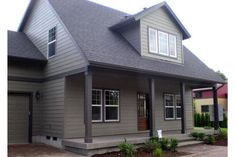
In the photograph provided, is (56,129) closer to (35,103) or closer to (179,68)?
(35,103)

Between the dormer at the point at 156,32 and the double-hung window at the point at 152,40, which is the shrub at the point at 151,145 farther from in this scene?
the double-hung window at the point at 152,40

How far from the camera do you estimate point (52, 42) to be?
13727 mm

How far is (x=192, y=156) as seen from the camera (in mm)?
10445

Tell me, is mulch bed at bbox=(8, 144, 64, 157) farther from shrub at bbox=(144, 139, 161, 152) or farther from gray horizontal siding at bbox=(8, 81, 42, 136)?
shrub at bbox=(144, 139, 161, 152)

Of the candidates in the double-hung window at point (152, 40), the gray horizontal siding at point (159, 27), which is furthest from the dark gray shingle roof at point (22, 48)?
the double-hung window at point (152, 40)

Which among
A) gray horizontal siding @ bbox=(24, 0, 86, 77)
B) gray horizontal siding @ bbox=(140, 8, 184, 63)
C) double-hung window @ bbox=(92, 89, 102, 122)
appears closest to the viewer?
gray horizontal siding @ bbox=(24, 0, 86, 77)

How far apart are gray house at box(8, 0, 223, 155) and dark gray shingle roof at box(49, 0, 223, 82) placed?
0.06 meters

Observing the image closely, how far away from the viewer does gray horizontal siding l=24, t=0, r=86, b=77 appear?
39.0ft

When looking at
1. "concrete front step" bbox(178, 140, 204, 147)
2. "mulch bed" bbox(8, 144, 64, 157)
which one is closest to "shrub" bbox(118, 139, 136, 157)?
"mulch bed" bbox(8, 144, 64, 157)

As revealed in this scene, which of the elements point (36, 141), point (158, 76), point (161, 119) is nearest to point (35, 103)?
point (36, 141)

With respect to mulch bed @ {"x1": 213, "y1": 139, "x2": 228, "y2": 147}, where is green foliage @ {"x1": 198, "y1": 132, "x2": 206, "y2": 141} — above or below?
above

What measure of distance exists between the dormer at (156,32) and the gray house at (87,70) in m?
0.05

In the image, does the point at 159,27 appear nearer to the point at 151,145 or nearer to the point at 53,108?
the point at 151,145

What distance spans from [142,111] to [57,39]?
640 cm
